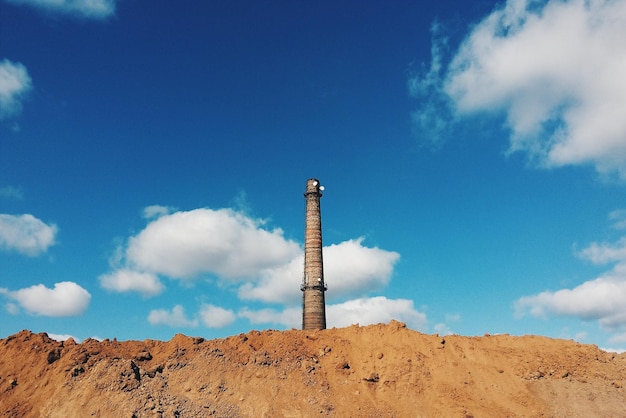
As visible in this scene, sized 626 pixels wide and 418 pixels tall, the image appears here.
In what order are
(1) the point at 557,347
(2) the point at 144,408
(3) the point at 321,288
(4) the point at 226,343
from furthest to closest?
(3) the point at 321,288
(1) the point at 557,347
(4) the point at 226,343
(2) the point at 144,408

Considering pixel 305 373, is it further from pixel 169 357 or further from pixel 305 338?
pixel 169 357

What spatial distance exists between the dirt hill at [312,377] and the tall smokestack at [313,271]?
8304 millimetres

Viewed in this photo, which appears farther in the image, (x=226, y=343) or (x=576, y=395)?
(x=226, y=343)

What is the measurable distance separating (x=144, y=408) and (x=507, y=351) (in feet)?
75.1

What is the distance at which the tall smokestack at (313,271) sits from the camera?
40.6m

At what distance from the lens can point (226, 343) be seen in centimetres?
2969

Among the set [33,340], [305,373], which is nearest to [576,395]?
[305,373]

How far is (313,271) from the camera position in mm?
41500

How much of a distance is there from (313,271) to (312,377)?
14314mm

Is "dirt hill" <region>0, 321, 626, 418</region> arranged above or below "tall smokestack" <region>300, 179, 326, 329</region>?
below

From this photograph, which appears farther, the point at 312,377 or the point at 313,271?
the point at 313,271

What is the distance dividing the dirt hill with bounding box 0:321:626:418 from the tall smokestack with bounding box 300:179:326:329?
830cm

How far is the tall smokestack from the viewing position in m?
40.6

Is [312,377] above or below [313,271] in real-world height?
below
